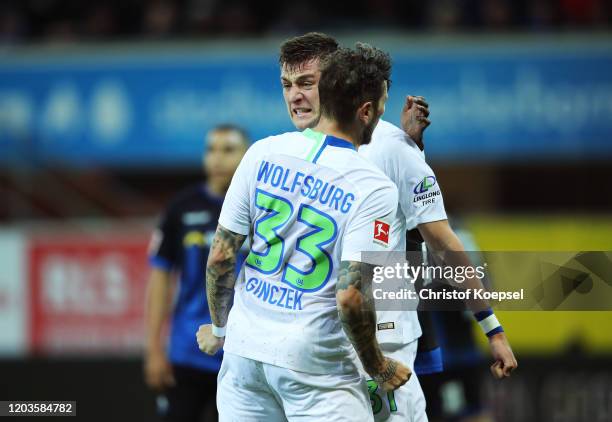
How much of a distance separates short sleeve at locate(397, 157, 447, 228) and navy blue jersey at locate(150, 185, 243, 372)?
2.22 meters

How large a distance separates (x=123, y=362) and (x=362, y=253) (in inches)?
238

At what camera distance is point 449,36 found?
11.3m

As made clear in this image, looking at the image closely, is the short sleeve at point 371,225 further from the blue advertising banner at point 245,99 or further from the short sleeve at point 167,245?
the blue advertising banner at point 245,99

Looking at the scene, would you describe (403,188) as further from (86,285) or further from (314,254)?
(86,285)

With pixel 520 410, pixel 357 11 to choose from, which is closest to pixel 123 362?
pixel 520 410

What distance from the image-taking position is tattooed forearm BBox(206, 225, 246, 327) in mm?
3635

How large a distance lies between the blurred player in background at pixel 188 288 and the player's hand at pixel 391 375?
2.38m

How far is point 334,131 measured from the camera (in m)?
3.53

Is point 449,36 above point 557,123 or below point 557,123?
above

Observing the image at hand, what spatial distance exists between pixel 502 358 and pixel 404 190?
2.43 ft

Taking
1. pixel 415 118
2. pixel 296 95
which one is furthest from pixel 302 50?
pixel 415 118

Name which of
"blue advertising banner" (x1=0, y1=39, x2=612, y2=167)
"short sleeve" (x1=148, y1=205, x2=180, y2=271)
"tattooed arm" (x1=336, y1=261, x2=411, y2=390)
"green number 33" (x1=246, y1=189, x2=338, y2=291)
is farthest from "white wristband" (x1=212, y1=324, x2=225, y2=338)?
"blue advertising banner" (x1=0, y1=39, x2=612, y2=167)

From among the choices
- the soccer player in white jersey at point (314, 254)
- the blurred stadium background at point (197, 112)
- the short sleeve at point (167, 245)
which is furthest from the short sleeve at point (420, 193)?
the blurred stadium background at point (197, 112)

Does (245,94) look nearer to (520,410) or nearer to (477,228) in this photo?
(477,228)
